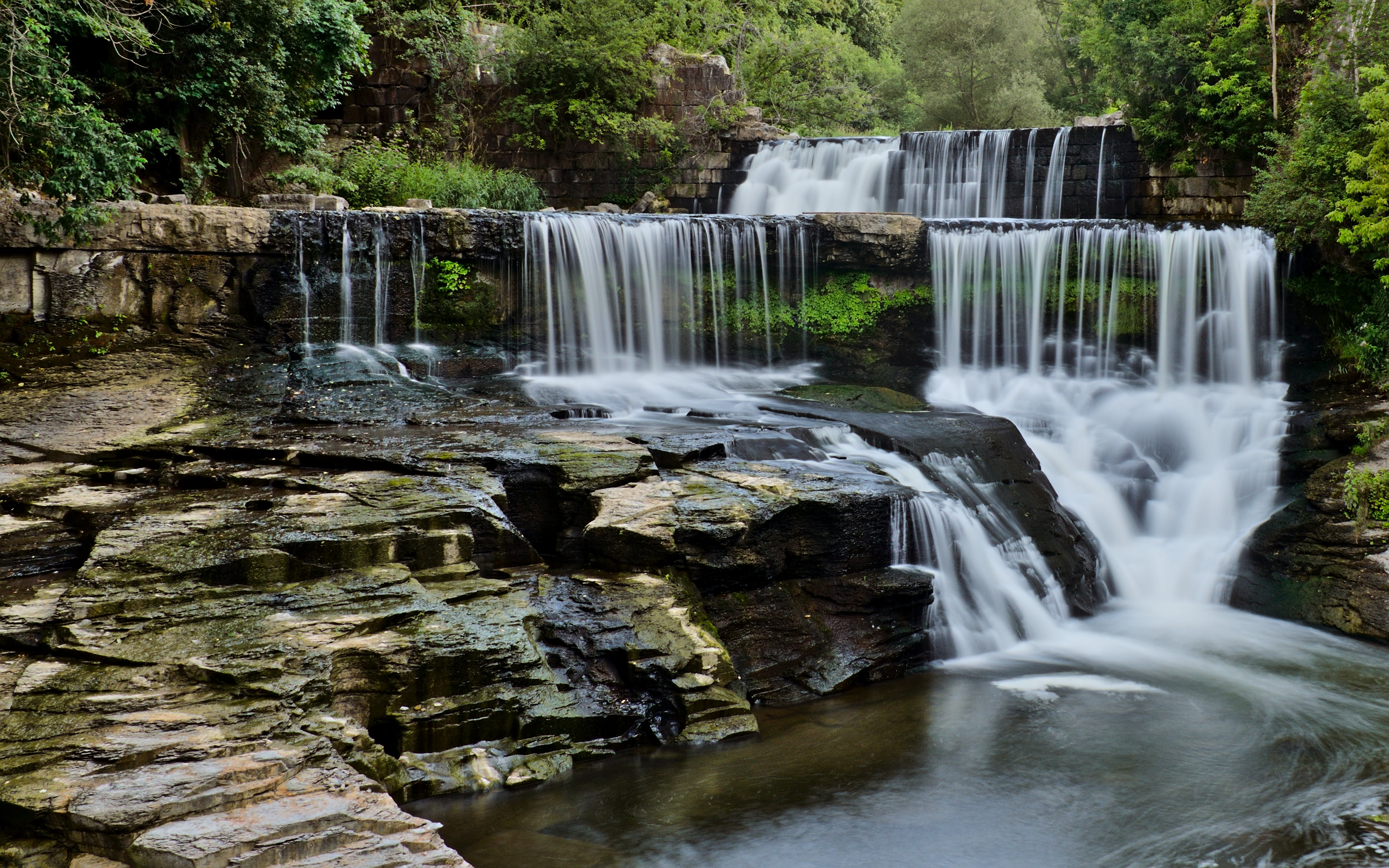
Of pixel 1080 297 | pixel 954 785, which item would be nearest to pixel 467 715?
pixel 954 785

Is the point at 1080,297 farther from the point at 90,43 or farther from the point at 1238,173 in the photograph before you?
the point at 90,43

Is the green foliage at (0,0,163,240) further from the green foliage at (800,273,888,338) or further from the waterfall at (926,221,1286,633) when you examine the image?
the waterfall at (926,221,1286,633)

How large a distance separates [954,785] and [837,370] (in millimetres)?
8971

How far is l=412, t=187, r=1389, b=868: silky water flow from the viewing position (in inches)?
216

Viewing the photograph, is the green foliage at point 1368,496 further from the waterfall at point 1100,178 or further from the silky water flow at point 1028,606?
the waterfall at point 1100,178

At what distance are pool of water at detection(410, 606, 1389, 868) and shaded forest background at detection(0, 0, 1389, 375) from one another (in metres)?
6.62

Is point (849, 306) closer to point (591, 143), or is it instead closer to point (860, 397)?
point (860, 397)

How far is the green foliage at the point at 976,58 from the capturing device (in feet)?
99.2

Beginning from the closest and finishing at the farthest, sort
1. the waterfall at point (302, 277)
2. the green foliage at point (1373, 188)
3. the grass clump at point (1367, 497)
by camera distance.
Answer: the grass clump at point (1367, 497)
the green foliage at point (1373, 188)
the waterfall at point (302, 277)

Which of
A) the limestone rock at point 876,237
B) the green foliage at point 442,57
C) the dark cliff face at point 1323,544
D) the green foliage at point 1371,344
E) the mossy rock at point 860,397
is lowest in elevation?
the dark cliff face at point 1323,544

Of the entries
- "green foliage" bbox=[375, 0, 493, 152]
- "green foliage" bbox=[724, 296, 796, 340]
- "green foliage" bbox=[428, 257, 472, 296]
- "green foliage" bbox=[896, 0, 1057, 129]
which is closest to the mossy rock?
"green foliage" bbox=[724, 296, 796, 340]

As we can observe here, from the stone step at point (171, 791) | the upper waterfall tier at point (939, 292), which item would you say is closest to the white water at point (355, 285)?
the upper waterfall tier at point (939, 292)

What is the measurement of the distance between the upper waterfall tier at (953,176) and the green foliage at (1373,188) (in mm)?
4989

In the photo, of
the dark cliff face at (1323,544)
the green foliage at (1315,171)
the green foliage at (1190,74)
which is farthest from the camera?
the green foliage at (1190,74)
